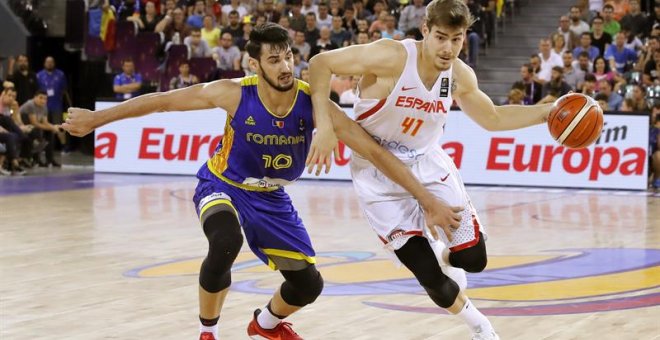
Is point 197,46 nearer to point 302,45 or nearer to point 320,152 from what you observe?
point 302,45

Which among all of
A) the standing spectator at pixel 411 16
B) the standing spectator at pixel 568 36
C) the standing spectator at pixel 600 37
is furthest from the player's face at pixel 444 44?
the standing spectator at pixel 411 16

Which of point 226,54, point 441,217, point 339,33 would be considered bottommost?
point 226,54

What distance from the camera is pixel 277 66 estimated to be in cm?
554

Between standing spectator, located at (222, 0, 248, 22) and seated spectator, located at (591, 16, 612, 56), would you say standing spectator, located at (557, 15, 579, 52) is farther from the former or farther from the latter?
standing spectator, located at (222, 0, 248, 22)

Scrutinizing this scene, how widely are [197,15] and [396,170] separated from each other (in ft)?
52.5

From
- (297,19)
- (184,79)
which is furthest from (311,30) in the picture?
(184,79)

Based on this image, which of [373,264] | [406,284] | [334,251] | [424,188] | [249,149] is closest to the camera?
[424,188]

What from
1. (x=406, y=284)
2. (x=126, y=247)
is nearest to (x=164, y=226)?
(x=126, y=247)

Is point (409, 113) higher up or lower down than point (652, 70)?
higher up

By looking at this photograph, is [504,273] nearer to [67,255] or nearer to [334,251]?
[334,251]

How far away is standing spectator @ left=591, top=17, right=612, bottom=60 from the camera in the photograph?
698 inches

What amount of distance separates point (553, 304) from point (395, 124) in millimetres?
2137

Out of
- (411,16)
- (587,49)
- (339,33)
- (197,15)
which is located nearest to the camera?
(587,49)

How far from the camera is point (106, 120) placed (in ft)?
17.7
